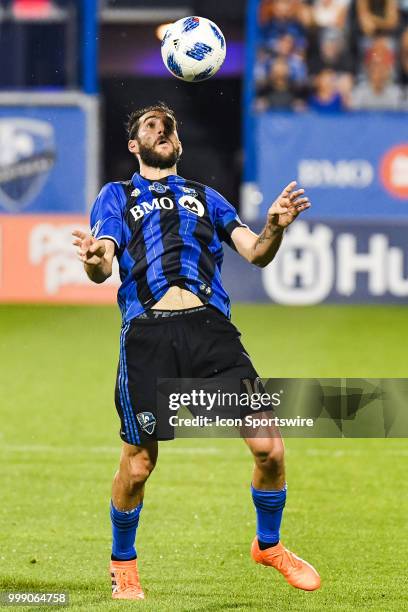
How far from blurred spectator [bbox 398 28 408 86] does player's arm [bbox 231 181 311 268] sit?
41.7 ft

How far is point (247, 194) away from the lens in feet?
55.1

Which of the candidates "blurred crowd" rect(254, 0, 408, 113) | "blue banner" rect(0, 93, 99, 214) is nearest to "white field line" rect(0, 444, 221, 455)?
"blue banner" rect(0, 93, 99, 214)

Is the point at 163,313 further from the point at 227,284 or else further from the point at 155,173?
the point at 227,284

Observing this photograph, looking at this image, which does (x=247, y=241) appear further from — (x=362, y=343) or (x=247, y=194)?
(x=247, y=194)

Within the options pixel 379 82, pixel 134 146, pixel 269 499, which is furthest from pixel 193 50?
pixel 379 82

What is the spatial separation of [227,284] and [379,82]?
425 cm

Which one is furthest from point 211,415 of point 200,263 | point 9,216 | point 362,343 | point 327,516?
point 9,216

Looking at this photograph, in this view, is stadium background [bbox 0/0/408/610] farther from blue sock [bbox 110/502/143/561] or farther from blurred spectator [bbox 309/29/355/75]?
blue sock [bbox 110/502/143/561]

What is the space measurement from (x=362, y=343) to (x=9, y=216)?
4.58 m

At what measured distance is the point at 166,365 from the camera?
5547 millimetres

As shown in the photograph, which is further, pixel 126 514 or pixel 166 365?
pixel 126 514

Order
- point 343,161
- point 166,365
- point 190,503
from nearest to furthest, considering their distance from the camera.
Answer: point 166,365 → point 190,503 → point 343,161

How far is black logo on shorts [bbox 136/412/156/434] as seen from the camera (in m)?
5.51

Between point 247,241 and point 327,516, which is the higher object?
point 247,241
